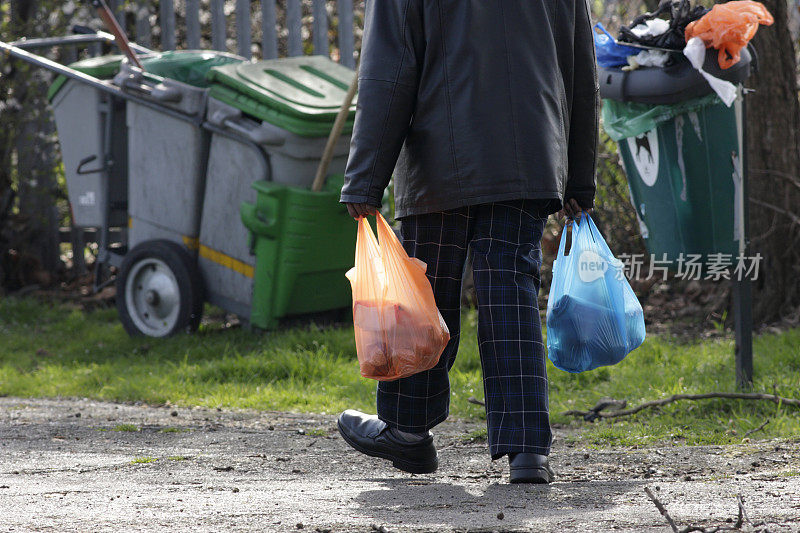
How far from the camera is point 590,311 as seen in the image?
10.7ft

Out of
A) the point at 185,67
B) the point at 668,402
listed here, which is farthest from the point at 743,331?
the point at 185,67

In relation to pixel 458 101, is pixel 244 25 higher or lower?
higher

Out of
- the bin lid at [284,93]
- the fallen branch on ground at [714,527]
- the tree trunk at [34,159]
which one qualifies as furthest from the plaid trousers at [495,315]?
the tree trunk at [34,159]

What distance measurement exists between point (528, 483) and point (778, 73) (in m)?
3.25

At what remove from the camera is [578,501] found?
8.97 feet

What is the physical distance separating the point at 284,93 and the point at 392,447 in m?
2.62

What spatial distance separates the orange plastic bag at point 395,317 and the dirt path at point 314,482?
358 millimetres

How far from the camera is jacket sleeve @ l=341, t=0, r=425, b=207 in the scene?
294cm

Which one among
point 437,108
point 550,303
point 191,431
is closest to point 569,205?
point 550,303

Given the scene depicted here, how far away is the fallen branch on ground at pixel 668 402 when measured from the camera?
397 cm

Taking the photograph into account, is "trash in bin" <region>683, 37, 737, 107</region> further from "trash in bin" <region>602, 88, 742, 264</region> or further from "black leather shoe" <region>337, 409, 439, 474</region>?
"black leather shoe" <region>337, 409, 439, 474</region>

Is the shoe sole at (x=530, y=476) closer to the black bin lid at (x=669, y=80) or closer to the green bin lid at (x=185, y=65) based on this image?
the black bin lid at (x=669, y=80)

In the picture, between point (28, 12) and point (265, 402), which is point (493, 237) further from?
point (28, 12)
